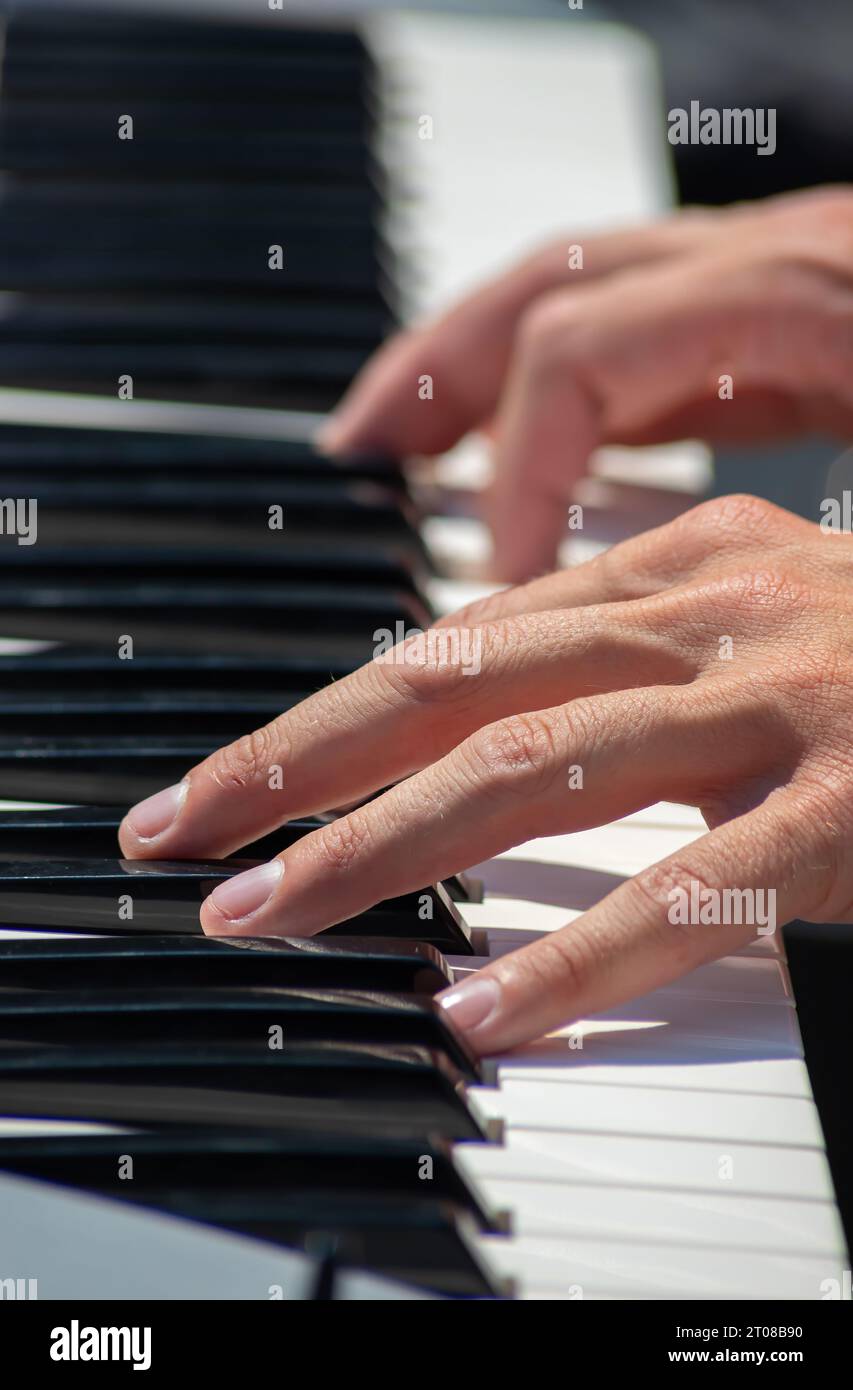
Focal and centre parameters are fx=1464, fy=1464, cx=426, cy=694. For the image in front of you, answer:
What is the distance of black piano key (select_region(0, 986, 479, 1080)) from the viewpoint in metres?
0.95

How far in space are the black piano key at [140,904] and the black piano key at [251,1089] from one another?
14 cm

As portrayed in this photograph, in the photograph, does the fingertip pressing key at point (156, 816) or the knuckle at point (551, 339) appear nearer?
the fingertip pressing key at point (156, 816)

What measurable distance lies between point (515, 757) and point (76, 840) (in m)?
0.36

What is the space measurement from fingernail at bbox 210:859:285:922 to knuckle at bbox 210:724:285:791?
8 centimetres

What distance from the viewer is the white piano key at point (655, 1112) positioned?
3.00 ft

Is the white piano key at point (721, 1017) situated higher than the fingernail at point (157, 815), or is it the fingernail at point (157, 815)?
the fingernail at point (157, 815)

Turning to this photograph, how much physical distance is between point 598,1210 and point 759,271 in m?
1.29

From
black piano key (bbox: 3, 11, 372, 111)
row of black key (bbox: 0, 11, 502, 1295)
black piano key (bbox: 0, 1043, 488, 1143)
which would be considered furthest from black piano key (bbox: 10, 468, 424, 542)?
black piano key (bbox: 3, 11, 372, 111)

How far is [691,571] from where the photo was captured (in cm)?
129

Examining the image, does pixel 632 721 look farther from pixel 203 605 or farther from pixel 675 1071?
pixel 203 605

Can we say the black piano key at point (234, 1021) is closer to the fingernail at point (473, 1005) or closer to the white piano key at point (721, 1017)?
the fingernail at point (473, 1005)

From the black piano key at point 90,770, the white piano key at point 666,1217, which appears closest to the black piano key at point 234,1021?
the white piano key at point 666,1217

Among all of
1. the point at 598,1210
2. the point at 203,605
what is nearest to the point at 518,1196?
the point at 598,1210
